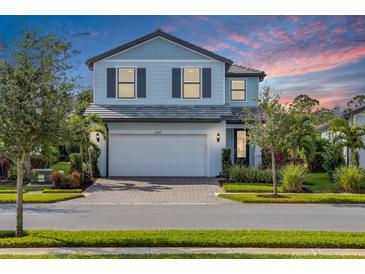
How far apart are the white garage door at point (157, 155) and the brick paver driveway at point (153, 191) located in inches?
29.9

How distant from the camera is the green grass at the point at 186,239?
817 cm

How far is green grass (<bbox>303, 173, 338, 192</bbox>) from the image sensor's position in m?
18.7

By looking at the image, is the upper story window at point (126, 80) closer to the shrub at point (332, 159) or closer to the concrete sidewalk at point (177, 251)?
the shrub at point (332, 159)

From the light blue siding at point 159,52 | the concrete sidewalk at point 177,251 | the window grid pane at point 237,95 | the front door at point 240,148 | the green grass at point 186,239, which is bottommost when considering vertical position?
the concrete sidewalk at point 177,251

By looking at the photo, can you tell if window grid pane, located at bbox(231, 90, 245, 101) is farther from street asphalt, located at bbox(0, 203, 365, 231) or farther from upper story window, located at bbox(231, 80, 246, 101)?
street asphalt, located at bbox(0, 203, 365, 231)

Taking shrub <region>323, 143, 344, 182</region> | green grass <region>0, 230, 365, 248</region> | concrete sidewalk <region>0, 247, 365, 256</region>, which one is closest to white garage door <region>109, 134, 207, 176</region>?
shrub <region>323, 143, 344, 182</region>

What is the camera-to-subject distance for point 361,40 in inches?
964

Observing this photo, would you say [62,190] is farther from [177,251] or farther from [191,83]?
[177,251]

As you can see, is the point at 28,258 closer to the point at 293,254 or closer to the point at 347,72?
the point at 293,254

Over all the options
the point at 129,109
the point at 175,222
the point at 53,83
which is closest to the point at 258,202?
the point at 175,222

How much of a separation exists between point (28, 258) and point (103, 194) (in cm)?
994

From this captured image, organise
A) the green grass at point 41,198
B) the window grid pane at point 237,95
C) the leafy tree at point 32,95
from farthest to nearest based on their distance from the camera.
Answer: the window grid pane at point 237,95, the green grass at point 41,198, the leafy tree at point 32,95

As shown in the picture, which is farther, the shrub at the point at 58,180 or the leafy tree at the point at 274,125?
the shrub at the point at 58,180

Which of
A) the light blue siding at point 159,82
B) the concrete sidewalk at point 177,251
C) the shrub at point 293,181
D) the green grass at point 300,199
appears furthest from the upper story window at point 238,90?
the concrete sidewalk at point 177,251
